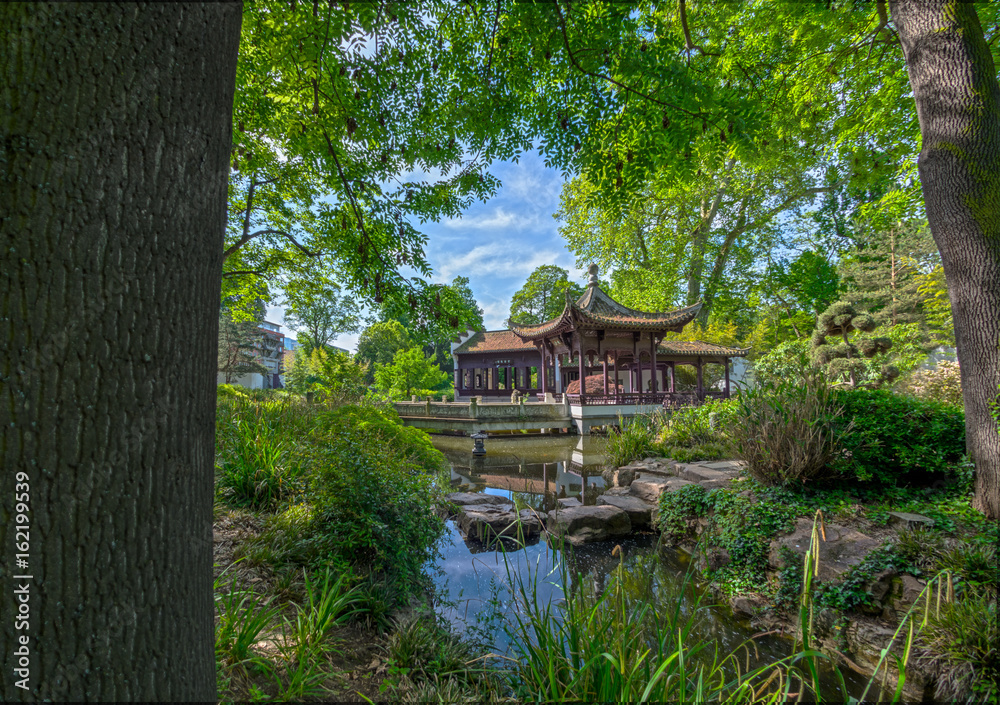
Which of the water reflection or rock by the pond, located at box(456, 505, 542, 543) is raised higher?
rock by the pond, located at box(456, 505, 542, 543)

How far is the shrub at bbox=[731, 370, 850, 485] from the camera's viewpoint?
399 centimetres

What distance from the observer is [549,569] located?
12.7 ft

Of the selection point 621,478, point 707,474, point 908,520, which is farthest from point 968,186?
point 621,478

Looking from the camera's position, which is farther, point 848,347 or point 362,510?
point 848,347

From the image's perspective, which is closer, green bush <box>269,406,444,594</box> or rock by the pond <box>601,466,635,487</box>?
green bush <box>269,406,444,594</box>

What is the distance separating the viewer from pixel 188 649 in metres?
0.91

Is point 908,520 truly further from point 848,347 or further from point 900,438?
point 848,347

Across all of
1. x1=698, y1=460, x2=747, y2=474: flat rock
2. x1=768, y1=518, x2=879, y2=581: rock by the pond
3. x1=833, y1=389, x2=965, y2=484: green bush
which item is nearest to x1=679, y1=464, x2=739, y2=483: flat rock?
x1=698, y1=460, x2=747, y2=474: flat rock

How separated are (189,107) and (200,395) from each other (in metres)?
0.67

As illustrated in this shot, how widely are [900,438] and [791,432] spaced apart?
0.87m

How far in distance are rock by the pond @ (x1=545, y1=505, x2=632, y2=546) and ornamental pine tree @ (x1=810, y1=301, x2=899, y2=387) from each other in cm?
798

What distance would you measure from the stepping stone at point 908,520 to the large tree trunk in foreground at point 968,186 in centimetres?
37

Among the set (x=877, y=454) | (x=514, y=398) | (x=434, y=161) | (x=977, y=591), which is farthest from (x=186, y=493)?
(x=514, y=398)

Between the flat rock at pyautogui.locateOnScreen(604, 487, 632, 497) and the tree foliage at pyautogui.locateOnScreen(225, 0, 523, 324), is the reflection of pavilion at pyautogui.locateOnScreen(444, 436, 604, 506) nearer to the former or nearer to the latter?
the flat rock at pyautogui.locateOnScreen(604, 487, 632, 497)
